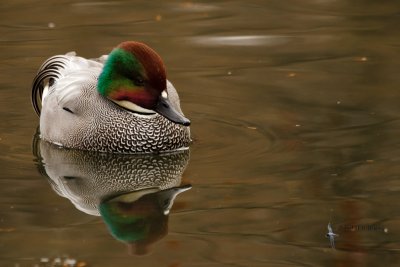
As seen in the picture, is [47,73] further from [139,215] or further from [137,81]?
[139,215]

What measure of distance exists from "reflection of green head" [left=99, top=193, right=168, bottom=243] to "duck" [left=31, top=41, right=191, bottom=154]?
1.13 meters

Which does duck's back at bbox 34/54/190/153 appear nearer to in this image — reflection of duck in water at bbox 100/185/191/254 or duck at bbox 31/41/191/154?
duck at bbox 31/41/191/154

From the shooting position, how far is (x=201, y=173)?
356 inches

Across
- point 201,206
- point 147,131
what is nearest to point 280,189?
point 201,206

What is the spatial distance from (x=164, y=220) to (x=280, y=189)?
95 cm

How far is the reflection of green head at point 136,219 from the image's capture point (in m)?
7.82

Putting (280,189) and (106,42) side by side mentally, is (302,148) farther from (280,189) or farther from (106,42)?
(106,42)

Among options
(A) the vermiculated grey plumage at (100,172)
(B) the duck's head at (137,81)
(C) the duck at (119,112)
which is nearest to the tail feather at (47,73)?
(C) the duck at (119,112)

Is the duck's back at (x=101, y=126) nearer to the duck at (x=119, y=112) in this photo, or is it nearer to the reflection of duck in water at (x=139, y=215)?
the duck at (x=119, y=112)

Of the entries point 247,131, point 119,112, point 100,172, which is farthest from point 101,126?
point 247,131

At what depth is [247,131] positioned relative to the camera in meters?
9.95

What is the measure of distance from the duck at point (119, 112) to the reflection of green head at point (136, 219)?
113 cm

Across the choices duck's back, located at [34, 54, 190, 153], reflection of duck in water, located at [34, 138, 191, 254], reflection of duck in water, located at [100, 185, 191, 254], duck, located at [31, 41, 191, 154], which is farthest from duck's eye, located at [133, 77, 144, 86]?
reflection of duck in water, located at [100, 185, 191, 254]

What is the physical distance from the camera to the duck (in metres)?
9.53
